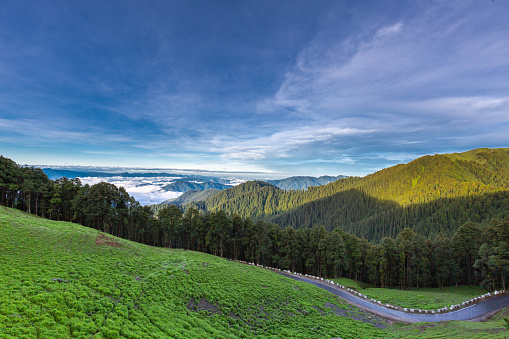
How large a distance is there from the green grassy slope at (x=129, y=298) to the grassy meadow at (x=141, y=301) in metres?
Answer: 0.07

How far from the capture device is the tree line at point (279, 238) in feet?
197

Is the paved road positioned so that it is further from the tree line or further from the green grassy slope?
the tree line

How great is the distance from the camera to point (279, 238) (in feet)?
247

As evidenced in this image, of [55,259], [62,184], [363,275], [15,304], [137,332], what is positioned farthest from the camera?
[363,275]

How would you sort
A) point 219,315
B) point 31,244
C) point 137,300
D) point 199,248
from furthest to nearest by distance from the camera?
point 199,248 < point 31,244 < point 219,315 < point 137,300

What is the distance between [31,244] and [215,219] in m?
50.0

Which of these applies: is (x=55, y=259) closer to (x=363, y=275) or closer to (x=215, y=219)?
(x=215, y=219)

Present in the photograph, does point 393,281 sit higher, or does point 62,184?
point 62,184

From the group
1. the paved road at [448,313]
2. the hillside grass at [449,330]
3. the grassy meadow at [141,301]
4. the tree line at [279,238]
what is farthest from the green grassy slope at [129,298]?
the tree line at [279,238]

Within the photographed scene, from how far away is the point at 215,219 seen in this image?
73.7m

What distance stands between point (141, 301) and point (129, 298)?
3.83 feet

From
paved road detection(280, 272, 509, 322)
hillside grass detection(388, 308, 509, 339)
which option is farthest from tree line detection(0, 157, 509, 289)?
hillside grass detection(388, 308, 509, 339)

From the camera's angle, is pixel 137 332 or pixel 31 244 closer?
pixel 137 332

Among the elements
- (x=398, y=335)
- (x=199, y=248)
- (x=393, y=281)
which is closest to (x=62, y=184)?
(x=199, y=248)
